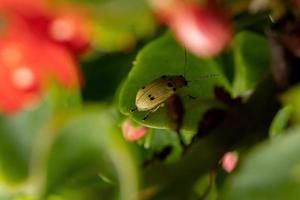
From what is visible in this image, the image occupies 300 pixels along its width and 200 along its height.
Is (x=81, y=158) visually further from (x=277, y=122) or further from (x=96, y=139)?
(x=277, y=122)

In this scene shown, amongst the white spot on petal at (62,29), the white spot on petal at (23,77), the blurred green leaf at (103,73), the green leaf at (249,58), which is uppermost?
the white spot on petal at (62,29)

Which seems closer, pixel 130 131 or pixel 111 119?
pixel 111 119

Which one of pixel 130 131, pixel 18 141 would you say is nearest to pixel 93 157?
pixel 18 141

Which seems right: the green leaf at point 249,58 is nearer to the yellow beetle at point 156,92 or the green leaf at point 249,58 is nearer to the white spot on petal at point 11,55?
the yellow beetle at point 156,92

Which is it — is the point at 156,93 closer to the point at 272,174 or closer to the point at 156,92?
the point at 156,92

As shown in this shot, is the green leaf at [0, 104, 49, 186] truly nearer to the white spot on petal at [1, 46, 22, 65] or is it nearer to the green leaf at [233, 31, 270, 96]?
the white spot on petal at [1, 46, 22, 65]

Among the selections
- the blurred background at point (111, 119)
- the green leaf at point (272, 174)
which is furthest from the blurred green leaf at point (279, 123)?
the green leaf at point (272, 174)

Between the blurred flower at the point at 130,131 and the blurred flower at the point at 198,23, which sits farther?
the blurred flower at the point at 130,131
